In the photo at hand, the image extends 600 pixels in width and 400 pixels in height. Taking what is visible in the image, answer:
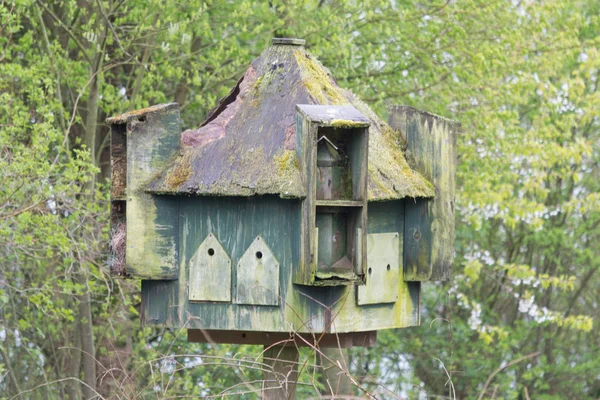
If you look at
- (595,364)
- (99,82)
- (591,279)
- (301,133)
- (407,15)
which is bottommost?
(595,364)

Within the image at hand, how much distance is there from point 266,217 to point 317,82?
2.10ft

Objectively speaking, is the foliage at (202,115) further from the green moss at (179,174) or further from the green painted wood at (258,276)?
the green painted wood at (258,276)

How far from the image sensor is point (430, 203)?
13.1 ft

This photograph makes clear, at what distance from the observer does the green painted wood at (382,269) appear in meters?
3.82

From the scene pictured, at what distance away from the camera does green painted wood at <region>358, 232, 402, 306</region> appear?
3.82 meters

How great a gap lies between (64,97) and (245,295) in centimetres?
439

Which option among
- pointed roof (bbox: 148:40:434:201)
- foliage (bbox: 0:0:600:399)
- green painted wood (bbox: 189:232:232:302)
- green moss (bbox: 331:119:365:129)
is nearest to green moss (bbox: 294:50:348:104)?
pointed roof (bbox: 148:40:434:201)

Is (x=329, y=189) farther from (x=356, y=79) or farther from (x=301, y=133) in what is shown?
(x=356, y=79)

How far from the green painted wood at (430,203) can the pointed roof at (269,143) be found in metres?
0.07

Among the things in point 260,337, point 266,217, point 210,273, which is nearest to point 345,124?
point 266,217

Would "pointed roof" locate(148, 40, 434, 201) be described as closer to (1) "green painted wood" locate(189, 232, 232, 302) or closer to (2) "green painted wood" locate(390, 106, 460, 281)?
(2) "green painted wood" locate(390, 106, 460, 281)

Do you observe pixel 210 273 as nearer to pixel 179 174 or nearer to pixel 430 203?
pixel 179 174

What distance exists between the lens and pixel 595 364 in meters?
10.4

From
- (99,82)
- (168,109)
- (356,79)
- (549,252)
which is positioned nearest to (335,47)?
(356,79)
